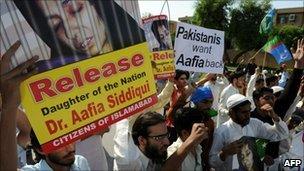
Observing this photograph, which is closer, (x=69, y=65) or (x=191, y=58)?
(x=69, y=65)

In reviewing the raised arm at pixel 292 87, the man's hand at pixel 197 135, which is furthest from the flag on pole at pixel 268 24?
the man's hand at pixel 197 135

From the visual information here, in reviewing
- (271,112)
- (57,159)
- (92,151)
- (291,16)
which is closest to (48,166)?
(57,159)

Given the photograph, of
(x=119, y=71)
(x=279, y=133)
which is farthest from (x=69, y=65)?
(x=279, y=133)

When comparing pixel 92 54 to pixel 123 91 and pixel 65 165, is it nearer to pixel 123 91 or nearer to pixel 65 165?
pixel 123 91

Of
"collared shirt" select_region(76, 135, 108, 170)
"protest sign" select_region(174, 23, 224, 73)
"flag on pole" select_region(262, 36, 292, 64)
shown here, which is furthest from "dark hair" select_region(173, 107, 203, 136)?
"flag on pole" select_region(262, 36, 292, 64)

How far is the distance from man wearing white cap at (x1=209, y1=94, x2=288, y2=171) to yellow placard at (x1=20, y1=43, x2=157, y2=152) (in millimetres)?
1379

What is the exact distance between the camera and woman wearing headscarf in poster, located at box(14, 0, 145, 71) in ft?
6.74

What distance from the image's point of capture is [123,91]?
7.68 ft

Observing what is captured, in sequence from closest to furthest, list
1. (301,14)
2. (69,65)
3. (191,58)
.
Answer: (69,65) → (191,58) → (301,14)

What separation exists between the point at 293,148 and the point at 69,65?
307 cm

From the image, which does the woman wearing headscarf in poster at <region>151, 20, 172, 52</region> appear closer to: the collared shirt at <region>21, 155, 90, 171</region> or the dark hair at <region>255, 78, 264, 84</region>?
the dark hair at <region>255, 78, 264, 84</region>

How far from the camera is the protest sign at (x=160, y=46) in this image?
218 inches

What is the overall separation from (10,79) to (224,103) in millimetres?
5139

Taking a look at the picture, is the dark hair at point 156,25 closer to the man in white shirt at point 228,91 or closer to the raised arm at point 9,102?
the man in white shirt at point 228,91
